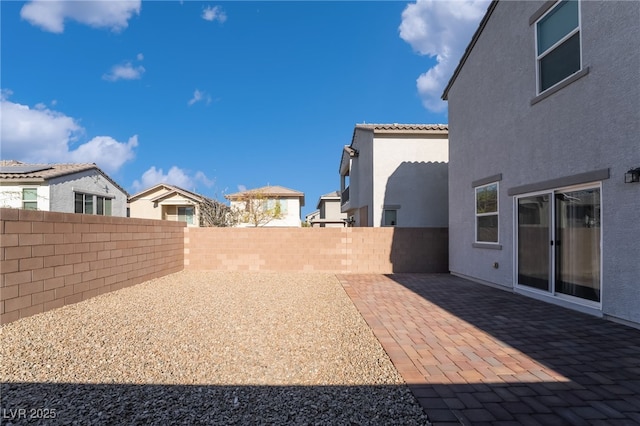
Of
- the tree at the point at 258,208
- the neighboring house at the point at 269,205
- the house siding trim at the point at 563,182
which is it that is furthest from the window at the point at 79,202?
the house siding trim at the point at 563,182

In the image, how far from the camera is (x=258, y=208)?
83.0 ft

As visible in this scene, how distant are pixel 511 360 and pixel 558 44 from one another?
19.8 feet

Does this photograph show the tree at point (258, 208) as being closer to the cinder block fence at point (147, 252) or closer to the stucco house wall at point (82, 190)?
the stucco house wall at point (82, 190)

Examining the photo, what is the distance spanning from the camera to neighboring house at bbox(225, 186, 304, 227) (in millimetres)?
23900

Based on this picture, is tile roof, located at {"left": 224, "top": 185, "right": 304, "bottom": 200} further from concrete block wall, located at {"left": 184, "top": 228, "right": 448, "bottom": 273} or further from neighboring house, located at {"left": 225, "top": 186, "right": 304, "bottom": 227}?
concrete block wall, located at {"left": 184, "top": 228, "right": 448, "bottom": 273}

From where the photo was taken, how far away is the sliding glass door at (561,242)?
17.5ft

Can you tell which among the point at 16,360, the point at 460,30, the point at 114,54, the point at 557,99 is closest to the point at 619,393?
the point at 557,99

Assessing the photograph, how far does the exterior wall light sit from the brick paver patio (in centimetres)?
215

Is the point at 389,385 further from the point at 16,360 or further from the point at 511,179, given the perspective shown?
the point at 511,179

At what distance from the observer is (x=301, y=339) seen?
14.1 feet

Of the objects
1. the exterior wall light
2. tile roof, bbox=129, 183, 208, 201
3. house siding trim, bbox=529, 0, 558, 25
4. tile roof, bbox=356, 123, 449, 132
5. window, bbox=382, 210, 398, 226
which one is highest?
house siding trim, bbox=529, 0, 558, 25

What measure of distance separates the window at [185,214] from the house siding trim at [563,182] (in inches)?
929

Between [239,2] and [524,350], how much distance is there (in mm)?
13085

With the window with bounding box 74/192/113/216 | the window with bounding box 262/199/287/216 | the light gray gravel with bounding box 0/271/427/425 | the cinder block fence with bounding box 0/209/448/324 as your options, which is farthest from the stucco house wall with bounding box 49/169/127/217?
the light gray gravel with bounding box 0/271/427/425
